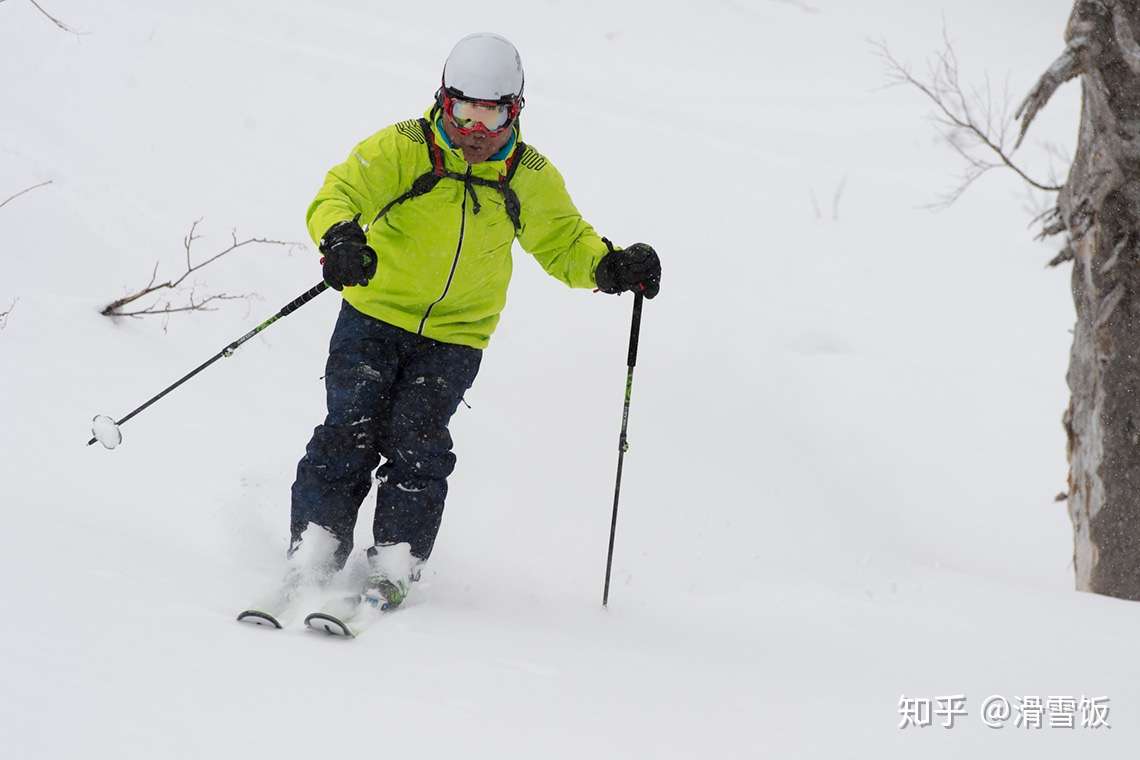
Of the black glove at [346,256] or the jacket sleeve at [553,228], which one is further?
the jacket sleeve at [553,228]

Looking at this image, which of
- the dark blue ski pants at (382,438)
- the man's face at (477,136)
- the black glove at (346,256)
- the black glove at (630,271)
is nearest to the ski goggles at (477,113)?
the man's face at (477,136)

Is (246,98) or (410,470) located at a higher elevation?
(246,98)

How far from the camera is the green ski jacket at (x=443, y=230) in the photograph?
13.1ft

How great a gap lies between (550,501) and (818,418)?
3133 millimetres

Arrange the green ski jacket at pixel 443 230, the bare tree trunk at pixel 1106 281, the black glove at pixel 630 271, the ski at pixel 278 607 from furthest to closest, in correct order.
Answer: the bare tree trunk at pixel 1106 281 < the black glove at pixel 630 271 < the green ski jacket at pixel 443 230 < the ski at pixel 278 607

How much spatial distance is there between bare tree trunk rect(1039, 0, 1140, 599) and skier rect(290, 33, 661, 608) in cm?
298

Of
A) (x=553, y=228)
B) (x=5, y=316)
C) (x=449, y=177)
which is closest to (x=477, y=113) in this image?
(x=449, y=177)

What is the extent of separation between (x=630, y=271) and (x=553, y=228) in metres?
0.40

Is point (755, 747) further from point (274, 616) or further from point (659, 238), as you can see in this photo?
point (659, 238)

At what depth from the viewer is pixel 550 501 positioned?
237 inches

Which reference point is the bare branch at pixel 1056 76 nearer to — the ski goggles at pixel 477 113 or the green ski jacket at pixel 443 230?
the green ski jacket at pixel 443 230

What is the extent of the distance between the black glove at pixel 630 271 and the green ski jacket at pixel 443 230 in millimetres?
89

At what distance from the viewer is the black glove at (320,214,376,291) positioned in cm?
357

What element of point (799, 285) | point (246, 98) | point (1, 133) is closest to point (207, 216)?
point (1, 133)
